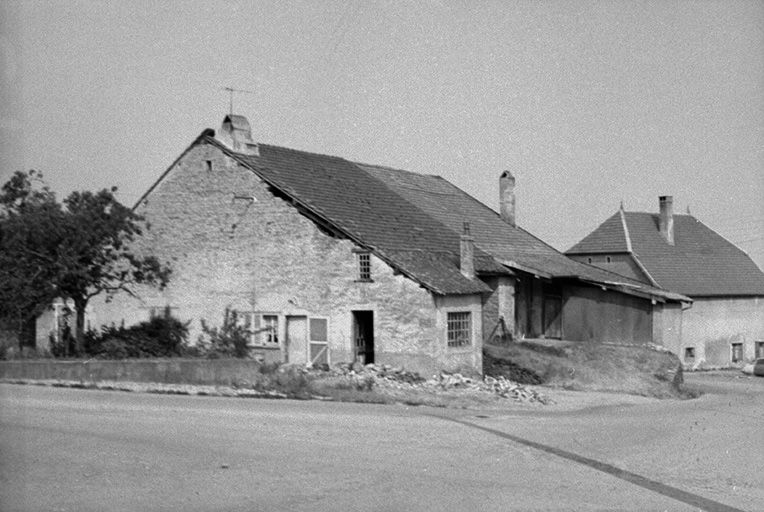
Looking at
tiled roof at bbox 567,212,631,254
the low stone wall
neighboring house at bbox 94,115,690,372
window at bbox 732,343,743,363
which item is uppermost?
tiled roof at bbox 567,212,631,254

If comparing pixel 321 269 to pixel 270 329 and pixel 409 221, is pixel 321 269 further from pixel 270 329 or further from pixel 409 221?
pixel 409 221

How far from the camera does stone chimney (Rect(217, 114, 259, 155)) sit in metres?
33.2

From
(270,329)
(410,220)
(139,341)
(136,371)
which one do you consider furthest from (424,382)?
(139,341)

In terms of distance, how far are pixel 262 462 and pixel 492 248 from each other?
27709 mm

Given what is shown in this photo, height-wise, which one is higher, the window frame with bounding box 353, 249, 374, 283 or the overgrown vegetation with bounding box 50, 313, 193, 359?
the window frame with bounding box 353, 249, 374, 283

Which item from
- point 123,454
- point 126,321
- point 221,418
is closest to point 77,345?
point 126,321

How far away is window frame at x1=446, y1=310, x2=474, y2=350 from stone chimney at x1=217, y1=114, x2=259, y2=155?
9166mm

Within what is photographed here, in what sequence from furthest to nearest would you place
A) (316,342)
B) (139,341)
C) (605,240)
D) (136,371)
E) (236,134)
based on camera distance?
(605,240)
(236,134)
(316,342)
(139,341)
(136,371)

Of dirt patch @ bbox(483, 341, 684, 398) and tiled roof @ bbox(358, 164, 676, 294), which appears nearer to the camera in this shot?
dirt patch @ bbox(483, 341, 684, 398)

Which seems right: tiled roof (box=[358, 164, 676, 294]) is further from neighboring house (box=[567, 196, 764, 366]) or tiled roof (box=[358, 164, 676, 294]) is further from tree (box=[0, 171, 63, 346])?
tree (box=[0, 171, 63, 346])

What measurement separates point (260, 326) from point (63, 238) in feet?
24.1

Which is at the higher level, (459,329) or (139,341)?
(459,329)

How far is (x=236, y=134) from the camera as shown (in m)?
33.2

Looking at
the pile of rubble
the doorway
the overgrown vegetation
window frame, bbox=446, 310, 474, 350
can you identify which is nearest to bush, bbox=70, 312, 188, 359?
the overgrown vegetation
